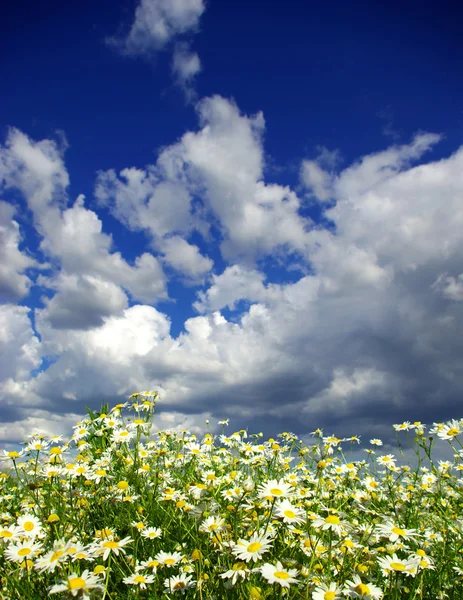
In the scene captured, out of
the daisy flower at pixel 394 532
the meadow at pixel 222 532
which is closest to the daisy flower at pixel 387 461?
the meadow at pixel 222 532

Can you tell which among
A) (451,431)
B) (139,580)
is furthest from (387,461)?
(139,580)

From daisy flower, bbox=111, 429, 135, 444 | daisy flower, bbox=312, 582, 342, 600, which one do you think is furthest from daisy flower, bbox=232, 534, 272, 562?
daisy flower, bbox=111, 429, 135, 444

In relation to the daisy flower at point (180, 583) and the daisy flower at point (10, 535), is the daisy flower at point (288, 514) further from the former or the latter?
the daisy flower at point (10, 535)

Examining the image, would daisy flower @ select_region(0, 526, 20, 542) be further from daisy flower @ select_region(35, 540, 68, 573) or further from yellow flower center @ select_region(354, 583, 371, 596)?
yellow flower center @ select_region(354, 583, 371, 596)

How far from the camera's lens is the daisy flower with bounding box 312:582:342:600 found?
9.29 ft

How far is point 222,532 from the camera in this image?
3.80 metres

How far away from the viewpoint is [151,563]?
359 cm

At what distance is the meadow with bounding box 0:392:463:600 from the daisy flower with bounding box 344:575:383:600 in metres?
0.01

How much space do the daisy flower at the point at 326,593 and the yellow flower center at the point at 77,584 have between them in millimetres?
1469

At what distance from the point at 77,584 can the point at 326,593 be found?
1606 mm

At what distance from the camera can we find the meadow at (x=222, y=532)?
126 inches

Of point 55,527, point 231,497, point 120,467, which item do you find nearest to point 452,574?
point 231,497

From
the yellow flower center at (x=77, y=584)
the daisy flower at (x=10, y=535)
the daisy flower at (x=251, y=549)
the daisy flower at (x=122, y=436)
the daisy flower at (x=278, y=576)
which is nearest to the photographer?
the daisy flower at (x=278, y=576)

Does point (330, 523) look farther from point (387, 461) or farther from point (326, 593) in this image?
point (387, 461)
